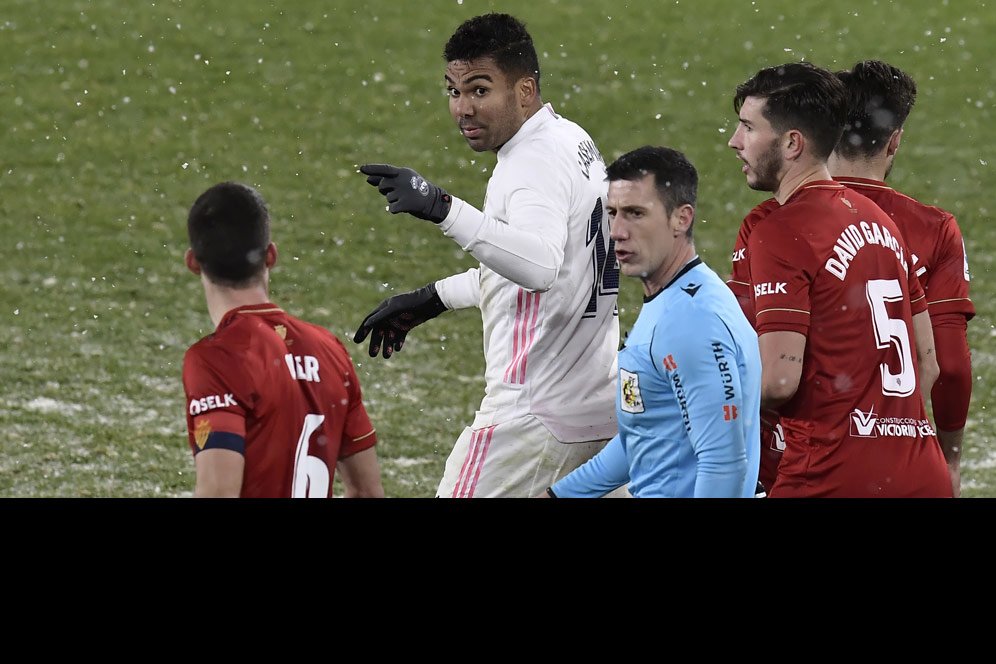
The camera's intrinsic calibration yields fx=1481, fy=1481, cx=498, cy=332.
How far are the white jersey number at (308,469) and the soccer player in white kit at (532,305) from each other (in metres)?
1.40

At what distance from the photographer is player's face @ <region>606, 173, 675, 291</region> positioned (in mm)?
4035

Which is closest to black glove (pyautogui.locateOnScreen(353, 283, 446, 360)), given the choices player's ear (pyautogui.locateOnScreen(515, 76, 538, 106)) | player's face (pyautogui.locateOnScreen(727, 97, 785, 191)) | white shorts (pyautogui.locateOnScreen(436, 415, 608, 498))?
white shorts (pyautogui.locateOnScreen(436, 415, 608, 498))

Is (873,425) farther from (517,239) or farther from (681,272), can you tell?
(517,239)

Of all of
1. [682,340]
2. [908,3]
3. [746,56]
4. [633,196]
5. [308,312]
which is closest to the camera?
[682,340]

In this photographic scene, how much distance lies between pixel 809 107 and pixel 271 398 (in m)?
1.84

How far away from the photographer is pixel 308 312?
1292 centimetres

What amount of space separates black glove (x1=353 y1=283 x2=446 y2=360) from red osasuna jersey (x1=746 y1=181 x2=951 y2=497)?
1591 millimetres

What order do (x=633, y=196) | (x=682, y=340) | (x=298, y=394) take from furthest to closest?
(x=633, y=196) < (x=682, y=340) < (x=298, y=394)

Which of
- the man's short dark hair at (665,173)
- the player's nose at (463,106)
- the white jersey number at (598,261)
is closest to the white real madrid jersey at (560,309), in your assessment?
the white jersey number at (598,261)

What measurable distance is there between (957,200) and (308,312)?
7802mm

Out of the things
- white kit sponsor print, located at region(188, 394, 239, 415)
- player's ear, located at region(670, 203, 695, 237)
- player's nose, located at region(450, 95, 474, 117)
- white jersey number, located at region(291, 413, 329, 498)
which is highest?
player's nose, located at region(450, 95, 474, 117)

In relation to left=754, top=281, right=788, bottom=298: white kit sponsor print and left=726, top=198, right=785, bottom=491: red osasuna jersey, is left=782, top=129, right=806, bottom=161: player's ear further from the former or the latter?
left=754, top=281, right=788, bottom=298: white kit sponsor print

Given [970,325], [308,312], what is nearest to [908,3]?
→ [970,325]
